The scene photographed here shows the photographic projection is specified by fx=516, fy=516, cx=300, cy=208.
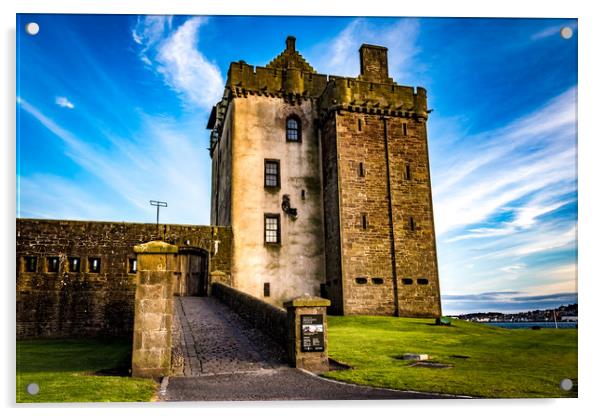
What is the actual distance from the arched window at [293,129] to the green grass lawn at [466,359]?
10.3 meters

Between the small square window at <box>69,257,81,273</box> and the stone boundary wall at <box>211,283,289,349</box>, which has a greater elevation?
the small square window at <box>69,257,81,273</box>

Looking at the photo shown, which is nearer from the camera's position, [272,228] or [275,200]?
[272,228]

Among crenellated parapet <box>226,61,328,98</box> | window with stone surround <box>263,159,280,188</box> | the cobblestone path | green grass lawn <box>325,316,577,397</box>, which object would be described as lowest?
green grass lawn <box>325,316,577,397</box>

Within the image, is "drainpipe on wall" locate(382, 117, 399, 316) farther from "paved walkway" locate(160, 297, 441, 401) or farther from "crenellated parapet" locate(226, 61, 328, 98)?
"paved walkway" locate(160, 297, 441, 401)

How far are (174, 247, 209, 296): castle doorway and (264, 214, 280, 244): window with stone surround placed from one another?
280 cm

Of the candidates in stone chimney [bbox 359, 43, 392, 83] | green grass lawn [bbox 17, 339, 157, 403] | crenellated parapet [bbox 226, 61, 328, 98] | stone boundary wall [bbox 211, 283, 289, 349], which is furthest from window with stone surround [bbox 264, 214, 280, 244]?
green grass lawn [bbox 17, 339, 157, 403]

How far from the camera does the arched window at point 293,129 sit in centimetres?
2330

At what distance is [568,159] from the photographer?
978cm

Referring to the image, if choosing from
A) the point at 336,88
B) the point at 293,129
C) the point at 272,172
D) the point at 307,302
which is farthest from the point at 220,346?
the point at 293,129

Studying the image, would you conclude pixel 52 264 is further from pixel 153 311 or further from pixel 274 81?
pixel 153 311

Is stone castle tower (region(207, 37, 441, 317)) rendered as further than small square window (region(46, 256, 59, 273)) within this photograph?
Yes

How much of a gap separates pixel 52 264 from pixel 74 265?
Result: 79 cm

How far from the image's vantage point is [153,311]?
8.98 meters

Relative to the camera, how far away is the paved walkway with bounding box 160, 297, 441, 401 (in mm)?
7738
